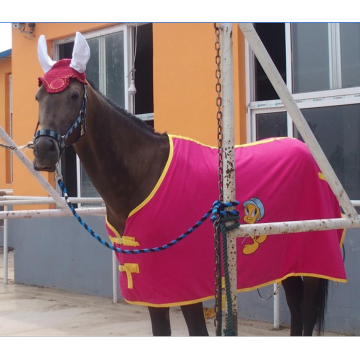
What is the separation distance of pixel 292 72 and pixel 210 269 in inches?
103

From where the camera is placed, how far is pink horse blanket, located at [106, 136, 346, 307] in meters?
2.96

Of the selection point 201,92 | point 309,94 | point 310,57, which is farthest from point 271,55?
point 201,92

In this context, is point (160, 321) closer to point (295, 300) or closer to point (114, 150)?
point (114, 150)

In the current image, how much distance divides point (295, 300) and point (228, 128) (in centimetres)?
224

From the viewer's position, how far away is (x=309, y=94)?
491 cm

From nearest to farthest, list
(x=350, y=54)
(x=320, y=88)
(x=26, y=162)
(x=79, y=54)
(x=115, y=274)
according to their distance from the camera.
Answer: (x=79, y=54)
(x=26, y=162)
(x=350, y=54)
(x=320, y=88)
(x=115, y=274)

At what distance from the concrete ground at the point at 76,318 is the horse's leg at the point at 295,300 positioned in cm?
78

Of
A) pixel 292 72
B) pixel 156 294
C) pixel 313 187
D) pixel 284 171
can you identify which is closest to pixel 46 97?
pixel 156 294

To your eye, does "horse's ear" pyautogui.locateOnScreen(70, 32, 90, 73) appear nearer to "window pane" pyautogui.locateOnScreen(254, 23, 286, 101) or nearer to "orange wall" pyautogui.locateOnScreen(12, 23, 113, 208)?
"window pane" pyautogui.locateOnScreen(254, 23, 286, 101)

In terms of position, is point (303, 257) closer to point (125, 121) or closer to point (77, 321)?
point (125, 121)

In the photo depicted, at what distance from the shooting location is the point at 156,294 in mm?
2965

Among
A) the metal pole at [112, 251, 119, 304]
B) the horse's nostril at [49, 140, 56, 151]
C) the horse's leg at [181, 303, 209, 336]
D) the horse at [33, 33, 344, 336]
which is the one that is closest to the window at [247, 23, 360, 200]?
the horse at [33, 33, 344, 336]

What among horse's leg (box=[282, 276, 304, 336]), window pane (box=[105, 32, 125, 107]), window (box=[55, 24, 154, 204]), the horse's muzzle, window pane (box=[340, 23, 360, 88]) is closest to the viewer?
the horse's muzzle

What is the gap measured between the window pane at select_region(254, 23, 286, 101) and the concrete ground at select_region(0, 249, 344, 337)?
84.6 inches
